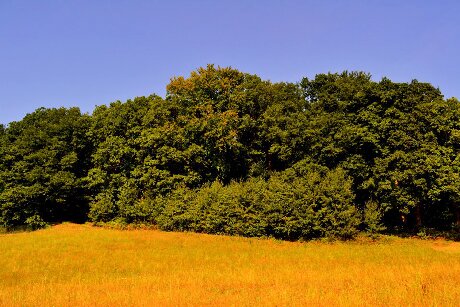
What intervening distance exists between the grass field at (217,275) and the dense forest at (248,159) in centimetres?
601

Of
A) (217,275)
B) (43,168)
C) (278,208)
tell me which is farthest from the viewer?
(43,168)

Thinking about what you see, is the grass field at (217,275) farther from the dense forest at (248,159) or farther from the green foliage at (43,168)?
the green foliage at (43,168)

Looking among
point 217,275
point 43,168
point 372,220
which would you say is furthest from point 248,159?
point 217,275

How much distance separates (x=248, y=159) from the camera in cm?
4512

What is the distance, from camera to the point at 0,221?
47.8 metres

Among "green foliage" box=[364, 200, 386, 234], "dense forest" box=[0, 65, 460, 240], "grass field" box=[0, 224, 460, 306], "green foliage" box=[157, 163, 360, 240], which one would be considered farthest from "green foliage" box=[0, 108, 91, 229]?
"green foliage" box=[364, 200, 386, 234]

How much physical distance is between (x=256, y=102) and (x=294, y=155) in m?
8.31

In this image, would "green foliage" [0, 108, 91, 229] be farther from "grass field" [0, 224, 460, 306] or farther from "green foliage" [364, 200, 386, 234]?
"green foliage" [364, 200, 386, 234]

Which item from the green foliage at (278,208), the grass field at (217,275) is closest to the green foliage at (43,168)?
the green foliage at (278,208)

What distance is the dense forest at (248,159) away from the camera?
34.2 metres

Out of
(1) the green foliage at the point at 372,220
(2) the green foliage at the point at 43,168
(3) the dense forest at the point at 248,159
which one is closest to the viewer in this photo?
(1) the green foliage at the point at 372,220

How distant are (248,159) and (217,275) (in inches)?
1130

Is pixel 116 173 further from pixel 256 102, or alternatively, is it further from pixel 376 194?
pixel 376 194

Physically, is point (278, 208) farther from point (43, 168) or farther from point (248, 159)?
point (43, 168)
